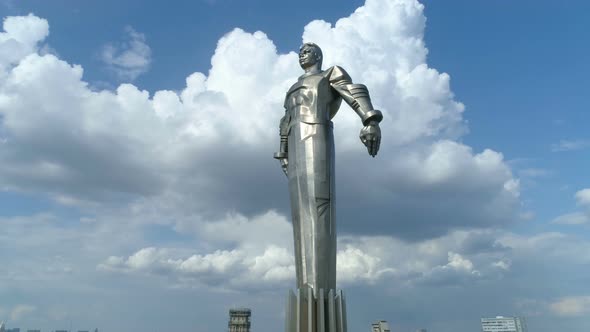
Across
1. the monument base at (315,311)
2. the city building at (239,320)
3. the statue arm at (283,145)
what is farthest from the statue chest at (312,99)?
the city building at (239,320)

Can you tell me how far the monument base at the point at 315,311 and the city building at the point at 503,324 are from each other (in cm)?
15783

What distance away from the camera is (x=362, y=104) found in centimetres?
1371

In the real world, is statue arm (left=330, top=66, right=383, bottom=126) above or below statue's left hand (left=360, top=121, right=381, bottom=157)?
above

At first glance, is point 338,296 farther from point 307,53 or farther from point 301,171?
point 307,53

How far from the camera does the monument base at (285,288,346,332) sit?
11789 millimetres

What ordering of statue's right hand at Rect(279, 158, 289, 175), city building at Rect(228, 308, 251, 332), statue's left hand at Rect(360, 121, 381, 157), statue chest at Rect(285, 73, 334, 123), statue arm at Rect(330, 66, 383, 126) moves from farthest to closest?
city building at Rect(228, 308, 251, 332), statue's right hand at Rect(279, 158, 289, 175), statue chest at Rect(285, 73, 334, 123), statue arm at Rect(330, 66, 383, 126), statue's left hand at Rect(360, 121, 381, 157)

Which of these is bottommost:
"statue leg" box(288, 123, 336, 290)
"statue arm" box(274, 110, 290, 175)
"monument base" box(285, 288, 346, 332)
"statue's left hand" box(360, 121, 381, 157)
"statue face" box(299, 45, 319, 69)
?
"monument base" box(285, 288, 346, 332)

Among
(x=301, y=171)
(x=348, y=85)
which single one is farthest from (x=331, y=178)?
(x=348, y=85)

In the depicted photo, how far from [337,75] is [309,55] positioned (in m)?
1.38

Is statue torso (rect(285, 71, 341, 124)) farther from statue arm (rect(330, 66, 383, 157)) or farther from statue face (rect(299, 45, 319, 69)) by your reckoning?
statue face (rect(299, 45, 319, 69))

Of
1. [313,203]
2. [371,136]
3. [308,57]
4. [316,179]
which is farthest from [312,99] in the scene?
[313,203]

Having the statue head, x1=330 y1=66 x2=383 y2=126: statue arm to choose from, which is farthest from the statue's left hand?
the statue head

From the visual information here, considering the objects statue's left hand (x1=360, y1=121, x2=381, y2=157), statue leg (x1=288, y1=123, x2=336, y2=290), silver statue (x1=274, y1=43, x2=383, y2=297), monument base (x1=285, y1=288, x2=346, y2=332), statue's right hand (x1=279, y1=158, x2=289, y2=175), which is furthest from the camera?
statue's right hand (x1=279, y1=158, x2=289, y2=175)

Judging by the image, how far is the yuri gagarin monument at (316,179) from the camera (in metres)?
12.0
